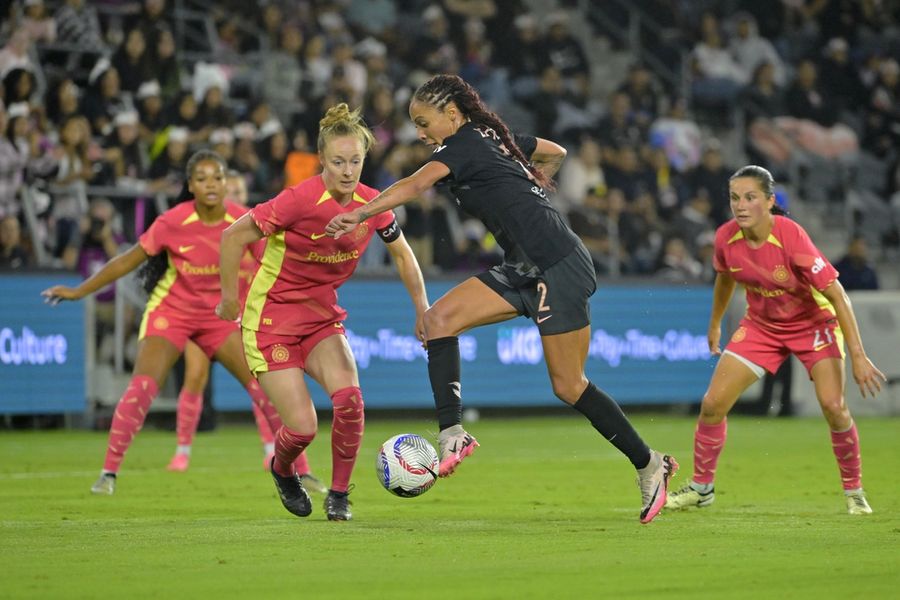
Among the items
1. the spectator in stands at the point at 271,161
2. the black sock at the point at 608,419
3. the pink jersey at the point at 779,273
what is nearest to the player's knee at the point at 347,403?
the black sock at the point at 608,419

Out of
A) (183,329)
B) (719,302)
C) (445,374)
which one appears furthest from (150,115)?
(445,374)

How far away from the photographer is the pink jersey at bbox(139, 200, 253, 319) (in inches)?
459

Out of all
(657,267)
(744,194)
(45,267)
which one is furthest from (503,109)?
(744,194)

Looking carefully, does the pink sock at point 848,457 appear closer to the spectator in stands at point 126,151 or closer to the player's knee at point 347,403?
the player's knee at point 347,403

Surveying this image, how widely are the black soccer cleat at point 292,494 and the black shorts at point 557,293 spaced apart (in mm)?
1631

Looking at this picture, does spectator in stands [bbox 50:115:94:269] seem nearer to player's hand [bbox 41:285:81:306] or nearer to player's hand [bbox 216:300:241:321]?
player's hand [bbox 41:285:81:306]

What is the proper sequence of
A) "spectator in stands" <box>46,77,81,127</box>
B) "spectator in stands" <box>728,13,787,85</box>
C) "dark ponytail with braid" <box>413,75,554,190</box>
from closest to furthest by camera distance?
1. "dark ponytail with braid" <box>413,75,554,190</box>
2. "spectator in stands" <box>46,77,81,127</box>
3. "spectator in stands" <box>728,13,787,85</box>

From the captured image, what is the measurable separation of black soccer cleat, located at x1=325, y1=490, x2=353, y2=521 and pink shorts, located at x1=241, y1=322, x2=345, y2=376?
2.52 ft

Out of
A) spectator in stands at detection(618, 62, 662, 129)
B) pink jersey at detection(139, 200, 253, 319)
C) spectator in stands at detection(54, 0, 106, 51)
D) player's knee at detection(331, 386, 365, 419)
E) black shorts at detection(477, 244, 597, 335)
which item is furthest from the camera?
spectator in stands at detection(618, 62, 662, 129)

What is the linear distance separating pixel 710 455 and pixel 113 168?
1100 centimetres

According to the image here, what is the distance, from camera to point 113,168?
18.8 m

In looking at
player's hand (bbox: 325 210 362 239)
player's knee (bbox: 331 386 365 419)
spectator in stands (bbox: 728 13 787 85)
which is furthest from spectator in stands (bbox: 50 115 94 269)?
spectator in stands (bbox: 728 13 787 85)

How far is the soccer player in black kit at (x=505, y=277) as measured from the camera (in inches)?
328

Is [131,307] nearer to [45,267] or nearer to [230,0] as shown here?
[45,267]
